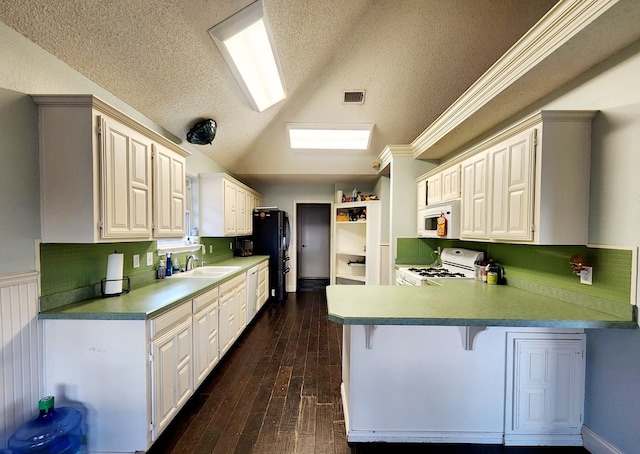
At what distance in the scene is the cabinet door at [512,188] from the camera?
68.5 inches

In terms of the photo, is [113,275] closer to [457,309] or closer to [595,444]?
[457,309]

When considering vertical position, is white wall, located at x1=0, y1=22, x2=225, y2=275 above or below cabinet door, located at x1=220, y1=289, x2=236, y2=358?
above

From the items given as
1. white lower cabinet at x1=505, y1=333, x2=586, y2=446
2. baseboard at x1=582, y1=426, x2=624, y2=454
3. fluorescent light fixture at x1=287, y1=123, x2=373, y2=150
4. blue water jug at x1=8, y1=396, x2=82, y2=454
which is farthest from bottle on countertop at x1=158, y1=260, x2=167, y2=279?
baseboard at x1=582, y1=426, x2=624, y2=454

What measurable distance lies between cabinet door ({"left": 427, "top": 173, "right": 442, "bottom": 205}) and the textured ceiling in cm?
108

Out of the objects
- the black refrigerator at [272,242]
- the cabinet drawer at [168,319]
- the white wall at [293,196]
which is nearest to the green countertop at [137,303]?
the cabinet drawer at [168,319]

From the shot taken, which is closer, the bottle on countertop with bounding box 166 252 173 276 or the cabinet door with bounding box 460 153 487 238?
the cabinet door with bounding box 460 153 487 238

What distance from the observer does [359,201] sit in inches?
191

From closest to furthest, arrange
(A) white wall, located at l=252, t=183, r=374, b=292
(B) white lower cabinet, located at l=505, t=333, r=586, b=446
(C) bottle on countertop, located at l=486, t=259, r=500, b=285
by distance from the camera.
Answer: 1. (B) white lower cabinet, located at l=505, t=333, r=586, b=446
2. (C) bottle on countertop, located at l=486, t=259, r=500, b=285
3. (A) white wall, located at l=252, t=183, r=374, b=292

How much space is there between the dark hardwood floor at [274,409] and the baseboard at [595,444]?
5 centimetres

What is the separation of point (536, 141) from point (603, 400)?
1.64 metres

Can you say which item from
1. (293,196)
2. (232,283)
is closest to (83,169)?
(232,283)

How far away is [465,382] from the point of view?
5.50 feet

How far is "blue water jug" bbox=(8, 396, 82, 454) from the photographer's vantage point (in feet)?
4.08

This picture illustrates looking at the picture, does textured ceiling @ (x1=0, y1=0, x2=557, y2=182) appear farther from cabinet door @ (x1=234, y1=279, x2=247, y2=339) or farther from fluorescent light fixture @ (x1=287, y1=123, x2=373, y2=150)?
cabinet door @ (x1=234, y1=279, x2=247, y2=339)
